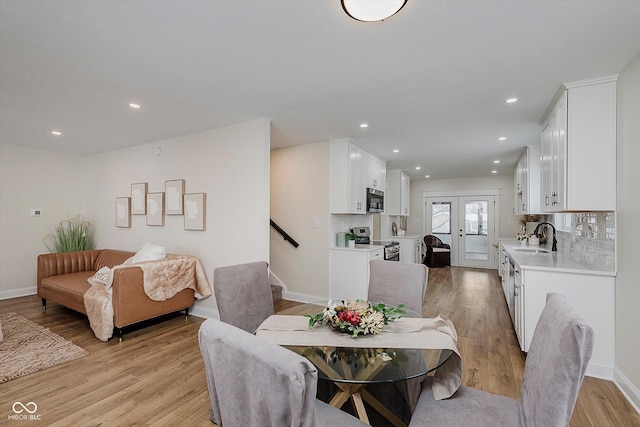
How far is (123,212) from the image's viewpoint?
Result: 4.92 m

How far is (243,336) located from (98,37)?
7.02ft

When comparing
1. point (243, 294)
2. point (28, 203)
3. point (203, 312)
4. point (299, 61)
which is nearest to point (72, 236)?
point (28, 203)

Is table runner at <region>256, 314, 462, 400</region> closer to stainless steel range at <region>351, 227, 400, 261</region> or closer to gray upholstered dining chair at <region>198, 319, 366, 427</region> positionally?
gray upholstered dining chair at <region>198, 319, 366, 427</region>

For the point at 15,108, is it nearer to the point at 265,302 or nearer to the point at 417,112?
the point at 265,302

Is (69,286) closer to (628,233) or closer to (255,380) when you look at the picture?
(255,380)

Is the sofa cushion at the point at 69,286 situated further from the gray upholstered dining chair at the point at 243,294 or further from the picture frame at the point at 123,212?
the gray upholstered dining chair at the point at 243,294

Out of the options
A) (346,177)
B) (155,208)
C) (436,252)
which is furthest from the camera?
(436,252)

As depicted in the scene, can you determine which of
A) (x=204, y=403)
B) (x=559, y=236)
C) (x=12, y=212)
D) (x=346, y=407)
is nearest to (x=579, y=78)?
(x=559, y=236)

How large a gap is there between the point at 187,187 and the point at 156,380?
248 centimetres

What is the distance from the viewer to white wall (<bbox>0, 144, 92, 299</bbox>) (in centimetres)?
472

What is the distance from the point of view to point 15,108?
125 inches

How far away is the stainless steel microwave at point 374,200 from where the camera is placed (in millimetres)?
4918

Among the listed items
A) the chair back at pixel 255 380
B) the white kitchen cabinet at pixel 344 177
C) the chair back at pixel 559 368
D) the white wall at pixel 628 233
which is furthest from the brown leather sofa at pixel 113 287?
the white wall at pixel 628 233

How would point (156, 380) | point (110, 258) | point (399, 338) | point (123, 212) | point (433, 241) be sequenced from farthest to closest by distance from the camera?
point (433, 241) < point (123, 212) < point (110, 258) < point (156, 380) < point (399, 338)
